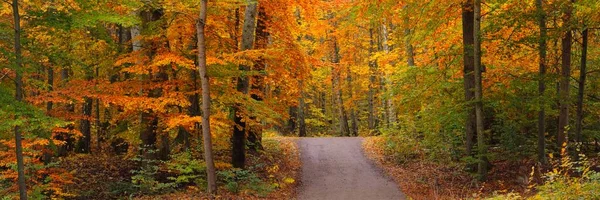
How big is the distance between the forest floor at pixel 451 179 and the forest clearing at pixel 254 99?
68 mm

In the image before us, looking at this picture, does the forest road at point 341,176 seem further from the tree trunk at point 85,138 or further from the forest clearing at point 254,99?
the tree trunk at point 85,138

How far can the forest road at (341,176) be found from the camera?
1255 centimetres

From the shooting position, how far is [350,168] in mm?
16562

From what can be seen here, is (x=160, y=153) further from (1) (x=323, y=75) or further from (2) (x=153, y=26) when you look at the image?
(1) (x=323, y=75)

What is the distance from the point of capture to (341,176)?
1505cm

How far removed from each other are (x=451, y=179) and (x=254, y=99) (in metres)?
6.58

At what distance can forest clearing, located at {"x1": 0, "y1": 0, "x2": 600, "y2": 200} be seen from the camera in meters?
10.8

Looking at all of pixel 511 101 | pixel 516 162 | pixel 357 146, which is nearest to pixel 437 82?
pixel 511 101

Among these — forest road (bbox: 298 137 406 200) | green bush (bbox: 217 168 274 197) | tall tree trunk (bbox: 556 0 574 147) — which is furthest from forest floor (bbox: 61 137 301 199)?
tall tree trunk (bbox: 556 0 574 147)

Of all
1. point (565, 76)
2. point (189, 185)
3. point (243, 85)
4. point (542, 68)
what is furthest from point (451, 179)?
point (189, 185)

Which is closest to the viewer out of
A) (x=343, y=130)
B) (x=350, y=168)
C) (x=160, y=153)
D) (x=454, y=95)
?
(x=160, y=153)

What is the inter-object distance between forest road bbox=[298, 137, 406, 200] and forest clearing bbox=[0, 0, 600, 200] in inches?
4.3

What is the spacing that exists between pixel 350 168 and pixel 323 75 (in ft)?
52.6

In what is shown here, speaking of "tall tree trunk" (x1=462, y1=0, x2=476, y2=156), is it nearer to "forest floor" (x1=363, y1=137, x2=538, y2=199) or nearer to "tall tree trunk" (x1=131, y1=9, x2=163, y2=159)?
"forest floor" (x1=363, y1=137, x2=538, y2=199)
